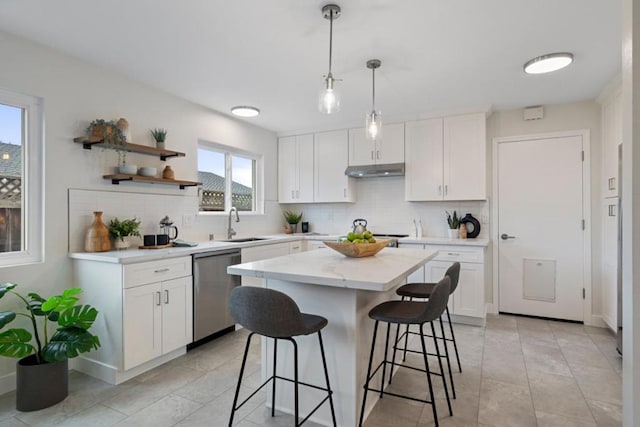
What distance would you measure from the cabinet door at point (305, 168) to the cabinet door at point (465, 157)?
1.90 meters

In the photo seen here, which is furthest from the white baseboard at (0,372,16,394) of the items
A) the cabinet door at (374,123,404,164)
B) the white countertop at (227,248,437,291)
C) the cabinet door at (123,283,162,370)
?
the cabinet door at (374,123,404,164)

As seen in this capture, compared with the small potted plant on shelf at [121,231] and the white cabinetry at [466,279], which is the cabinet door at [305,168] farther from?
the small potted plant on shelf at [121,231]

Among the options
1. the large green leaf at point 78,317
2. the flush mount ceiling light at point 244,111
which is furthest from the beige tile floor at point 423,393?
the flush mount ceiling light at point 244,111

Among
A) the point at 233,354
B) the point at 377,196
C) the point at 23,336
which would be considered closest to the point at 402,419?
the point at 233,354

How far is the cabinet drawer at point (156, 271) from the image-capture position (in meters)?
2.49

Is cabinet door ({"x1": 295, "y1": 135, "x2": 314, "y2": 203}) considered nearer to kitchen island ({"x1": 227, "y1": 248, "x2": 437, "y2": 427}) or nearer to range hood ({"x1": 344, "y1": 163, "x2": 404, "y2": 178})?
range hood ({"x1": 344, "y1": 163, "x2": 404, "y2": 178})

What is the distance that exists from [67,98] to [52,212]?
0.92m

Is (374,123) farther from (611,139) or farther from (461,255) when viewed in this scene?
(611,139)

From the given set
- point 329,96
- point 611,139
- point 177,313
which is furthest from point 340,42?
point 611,139

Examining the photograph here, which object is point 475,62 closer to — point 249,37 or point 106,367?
point 249,37

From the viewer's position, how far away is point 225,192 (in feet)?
14.6

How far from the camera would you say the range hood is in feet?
14.2

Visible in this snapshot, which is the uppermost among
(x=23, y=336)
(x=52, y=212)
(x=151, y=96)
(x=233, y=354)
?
(x=151, y=96)

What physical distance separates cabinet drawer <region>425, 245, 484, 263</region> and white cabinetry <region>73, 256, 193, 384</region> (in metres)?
2.81
